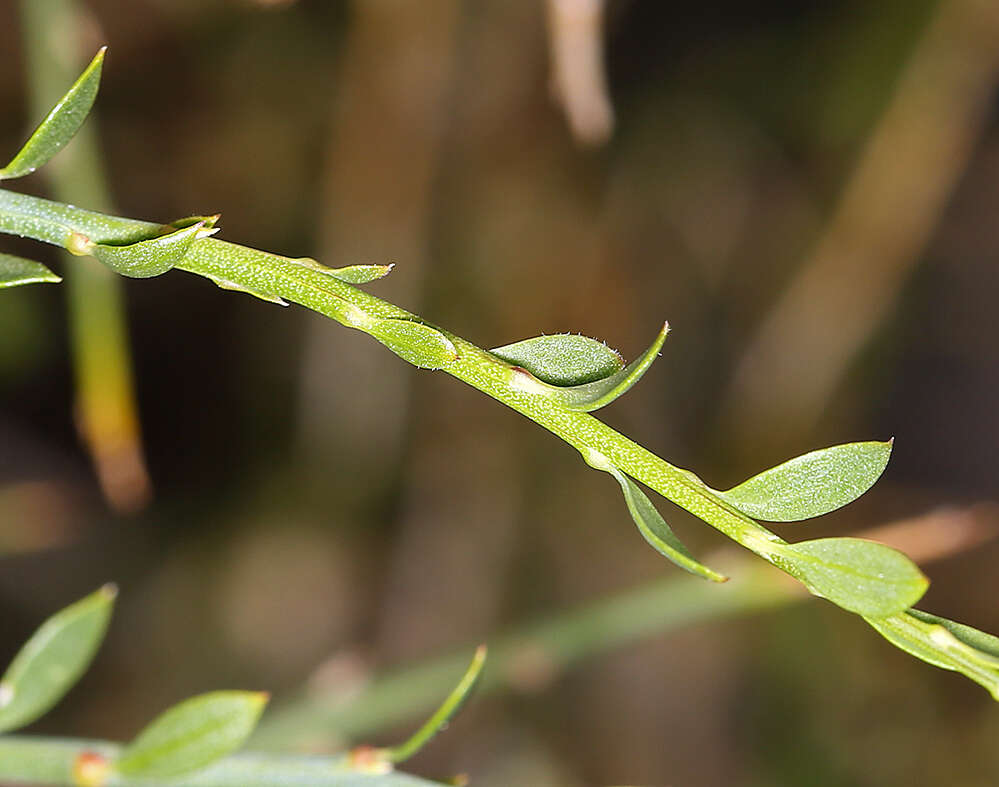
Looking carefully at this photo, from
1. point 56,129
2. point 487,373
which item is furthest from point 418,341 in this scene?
point 56,129

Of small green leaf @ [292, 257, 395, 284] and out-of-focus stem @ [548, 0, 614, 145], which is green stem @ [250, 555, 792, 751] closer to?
out-of-focus stem @ [548, 0, 614, 145]

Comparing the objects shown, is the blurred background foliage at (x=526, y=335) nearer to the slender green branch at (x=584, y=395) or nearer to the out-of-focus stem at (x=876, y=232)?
the out-of-focus stem at (x=876, y=232)

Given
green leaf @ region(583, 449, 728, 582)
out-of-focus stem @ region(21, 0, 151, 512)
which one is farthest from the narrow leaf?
out-of-focus stem @ region(21, 0, 151, 512)

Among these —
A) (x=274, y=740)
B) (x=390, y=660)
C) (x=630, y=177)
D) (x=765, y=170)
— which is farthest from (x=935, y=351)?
(x=274, y=740)

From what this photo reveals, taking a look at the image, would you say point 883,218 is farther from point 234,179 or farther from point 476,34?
point 234,179

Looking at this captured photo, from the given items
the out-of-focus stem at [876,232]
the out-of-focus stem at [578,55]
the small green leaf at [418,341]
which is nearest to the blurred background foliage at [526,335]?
the out-of-focus stem at [876,232]

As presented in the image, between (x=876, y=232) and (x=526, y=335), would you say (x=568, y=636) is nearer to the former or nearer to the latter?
(x=526, y=335)
